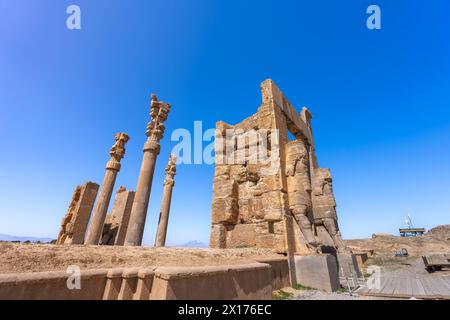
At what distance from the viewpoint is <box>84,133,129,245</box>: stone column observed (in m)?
9.25

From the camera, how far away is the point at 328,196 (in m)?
9.09

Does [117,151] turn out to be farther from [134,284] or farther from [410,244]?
[410,244]

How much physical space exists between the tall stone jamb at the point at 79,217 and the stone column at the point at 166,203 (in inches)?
159

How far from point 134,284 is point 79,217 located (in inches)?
469

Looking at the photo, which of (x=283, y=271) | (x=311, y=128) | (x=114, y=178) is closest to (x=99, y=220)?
(x=114, y=178)

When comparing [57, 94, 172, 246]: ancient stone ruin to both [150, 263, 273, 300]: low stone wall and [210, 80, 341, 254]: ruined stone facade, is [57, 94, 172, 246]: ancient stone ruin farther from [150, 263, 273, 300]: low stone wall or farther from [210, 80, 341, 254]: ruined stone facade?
[150, 263, 273, 300]: low stone wall

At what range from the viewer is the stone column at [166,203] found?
13484 millimetres

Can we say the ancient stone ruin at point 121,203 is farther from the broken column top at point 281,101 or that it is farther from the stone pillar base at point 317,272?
the stone pillar base at point 317,272

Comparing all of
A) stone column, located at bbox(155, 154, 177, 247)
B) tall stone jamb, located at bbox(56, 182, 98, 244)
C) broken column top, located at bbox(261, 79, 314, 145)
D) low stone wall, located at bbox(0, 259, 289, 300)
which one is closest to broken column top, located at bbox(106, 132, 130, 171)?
tall stone jamb, located at bbox(56, 182, 98, 244)

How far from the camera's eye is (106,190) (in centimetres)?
999

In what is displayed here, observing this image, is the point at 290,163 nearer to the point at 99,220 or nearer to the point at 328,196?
the point at 328,196

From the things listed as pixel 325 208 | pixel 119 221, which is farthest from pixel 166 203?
pixel 325 208

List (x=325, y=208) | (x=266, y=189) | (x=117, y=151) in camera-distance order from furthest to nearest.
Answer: (x=117, y=151) < (x=325, y=208) < (x=266, y=189)

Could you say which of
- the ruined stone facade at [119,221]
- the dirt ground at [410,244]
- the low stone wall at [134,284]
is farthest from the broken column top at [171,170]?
the dirt ground at [410,244]
